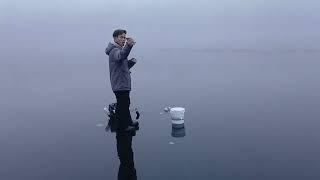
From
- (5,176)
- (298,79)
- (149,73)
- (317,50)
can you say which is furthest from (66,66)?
(5,176)

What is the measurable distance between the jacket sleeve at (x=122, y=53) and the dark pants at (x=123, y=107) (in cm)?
62

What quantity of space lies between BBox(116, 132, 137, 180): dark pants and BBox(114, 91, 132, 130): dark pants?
0.23 metres

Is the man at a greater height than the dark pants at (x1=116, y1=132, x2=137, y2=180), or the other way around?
the man

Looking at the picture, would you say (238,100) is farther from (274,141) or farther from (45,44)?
(45,44)

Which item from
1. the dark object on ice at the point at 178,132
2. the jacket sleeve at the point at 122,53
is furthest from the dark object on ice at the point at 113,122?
the jacket sleeve at the point at 122,53

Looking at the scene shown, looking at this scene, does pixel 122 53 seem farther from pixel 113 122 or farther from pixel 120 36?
pixel 113 122

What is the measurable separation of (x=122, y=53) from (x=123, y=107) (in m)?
1.00

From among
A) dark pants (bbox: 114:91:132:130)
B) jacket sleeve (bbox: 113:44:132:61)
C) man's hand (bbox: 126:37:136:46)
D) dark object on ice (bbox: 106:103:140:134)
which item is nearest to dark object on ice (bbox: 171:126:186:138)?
dark object on ice (bbox: 106:103:140:134)

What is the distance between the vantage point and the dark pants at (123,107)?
25.6ft

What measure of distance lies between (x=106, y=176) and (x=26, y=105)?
489cm

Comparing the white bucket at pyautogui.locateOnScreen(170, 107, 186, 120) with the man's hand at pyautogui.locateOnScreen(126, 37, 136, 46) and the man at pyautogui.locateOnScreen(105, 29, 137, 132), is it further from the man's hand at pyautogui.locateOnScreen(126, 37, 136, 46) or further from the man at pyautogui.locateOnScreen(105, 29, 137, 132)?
the man's hand at pyautogui.locateOnScreen(126, 37, 136, 46)

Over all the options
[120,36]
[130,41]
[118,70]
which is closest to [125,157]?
[118,70]

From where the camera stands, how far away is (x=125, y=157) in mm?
7082

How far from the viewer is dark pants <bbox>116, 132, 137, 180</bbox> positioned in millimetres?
6387
